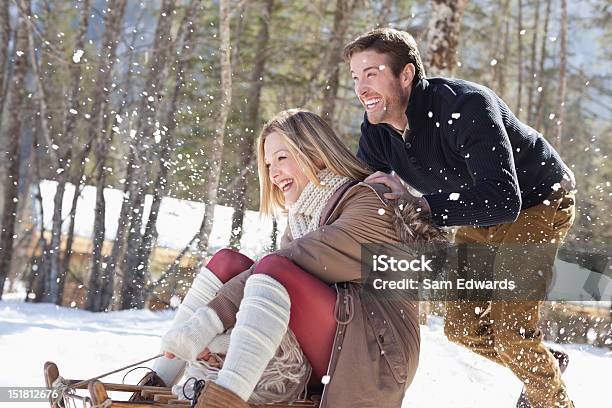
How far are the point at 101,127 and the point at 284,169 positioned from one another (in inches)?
348

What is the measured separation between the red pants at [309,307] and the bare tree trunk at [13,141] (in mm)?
8519

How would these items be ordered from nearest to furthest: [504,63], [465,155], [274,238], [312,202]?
[312,202] → [465,155] → [274,238] → [504,63]

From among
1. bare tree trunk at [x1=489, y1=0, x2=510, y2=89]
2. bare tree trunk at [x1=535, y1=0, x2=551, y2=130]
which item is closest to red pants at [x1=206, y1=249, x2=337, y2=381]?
bare tree trunk at [x1=489, y1=0, x2=510, y2=89]

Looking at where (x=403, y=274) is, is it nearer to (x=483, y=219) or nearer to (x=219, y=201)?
(x=483, y=219)

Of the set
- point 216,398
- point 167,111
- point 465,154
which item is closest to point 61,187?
point 167,111

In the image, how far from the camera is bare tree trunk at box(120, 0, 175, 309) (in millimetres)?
9242

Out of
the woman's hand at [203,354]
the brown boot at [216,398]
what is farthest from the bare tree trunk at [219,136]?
the brown boot at [216,398]

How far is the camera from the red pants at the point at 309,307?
192cm

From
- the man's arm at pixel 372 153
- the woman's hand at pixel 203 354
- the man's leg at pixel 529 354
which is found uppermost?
the man's arm at pixel 372 153

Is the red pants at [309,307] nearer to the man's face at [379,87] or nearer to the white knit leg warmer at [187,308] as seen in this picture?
the white knit leg warmer at [187,308]

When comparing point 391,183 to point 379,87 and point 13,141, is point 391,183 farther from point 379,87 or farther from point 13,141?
point 13,141

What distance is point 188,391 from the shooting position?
1.89m

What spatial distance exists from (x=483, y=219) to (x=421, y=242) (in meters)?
0.24

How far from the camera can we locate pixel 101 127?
10.7m
